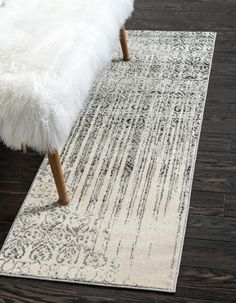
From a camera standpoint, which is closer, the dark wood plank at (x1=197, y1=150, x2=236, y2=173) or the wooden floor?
the wooden floor

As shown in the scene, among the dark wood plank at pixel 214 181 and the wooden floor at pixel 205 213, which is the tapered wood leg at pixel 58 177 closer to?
the wooden floor at pixel 205 213

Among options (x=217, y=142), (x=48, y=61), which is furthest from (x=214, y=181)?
(x=48, y=61)

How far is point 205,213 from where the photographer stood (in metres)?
1.60

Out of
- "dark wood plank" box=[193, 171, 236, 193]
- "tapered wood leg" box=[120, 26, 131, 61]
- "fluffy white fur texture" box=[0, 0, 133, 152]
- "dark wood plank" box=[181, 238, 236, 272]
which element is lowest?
"dark wood plank" box=[193, 171, 236, 193]

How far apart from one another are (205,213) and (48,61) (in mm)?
646

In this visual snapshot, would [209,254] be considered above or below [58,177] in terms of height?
below

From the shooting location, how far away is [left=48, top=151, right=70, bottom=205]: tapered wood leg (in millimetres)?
1567

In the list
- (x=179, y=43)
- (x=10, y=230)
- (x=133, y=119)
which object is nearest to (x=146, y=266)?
(x=10, y=230)

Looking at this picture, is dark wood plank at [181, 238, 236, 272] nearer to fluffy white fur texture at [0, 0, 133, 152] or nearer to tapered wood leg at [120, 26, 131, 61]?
fluffy white fur texture at [0, 0, 133, 152]

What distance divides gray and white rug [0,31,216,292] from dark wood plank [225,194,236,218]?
120mm

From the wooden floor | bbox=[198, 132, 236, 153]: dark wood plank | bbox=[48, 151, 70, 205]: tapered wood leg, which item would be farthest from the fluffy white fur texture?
bbox=[198, 132, 236, 153]: dark wood plank

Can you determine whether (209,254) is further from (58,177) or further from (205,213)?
(58,177)

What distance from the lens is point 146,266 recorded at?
1.46 m

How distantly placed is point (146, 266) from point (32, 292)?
315 mm
